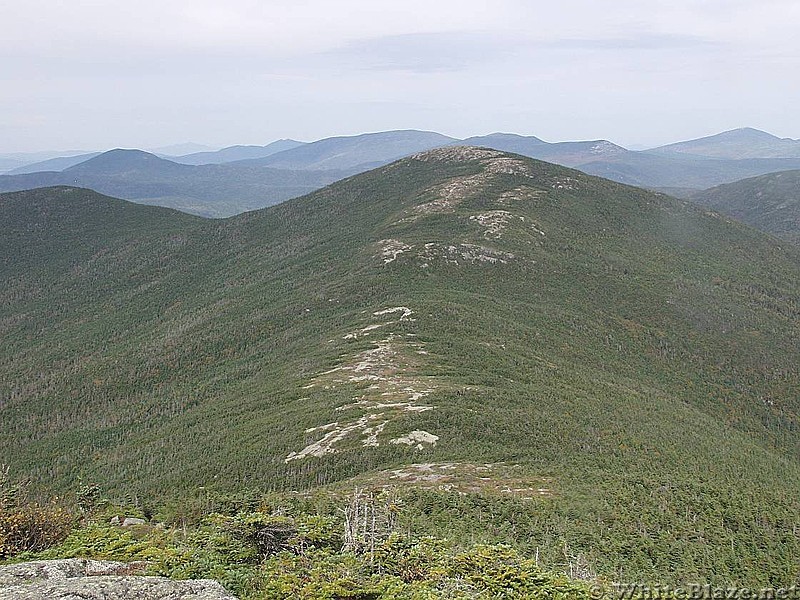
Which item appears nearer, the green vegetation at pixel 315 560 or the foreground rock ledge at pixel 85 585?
Result: the foreground rock ledge at pixel 85 585

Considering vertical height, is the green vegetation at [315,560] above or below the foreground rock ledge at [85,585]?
below

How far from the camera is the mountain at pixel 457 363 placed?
30.2m

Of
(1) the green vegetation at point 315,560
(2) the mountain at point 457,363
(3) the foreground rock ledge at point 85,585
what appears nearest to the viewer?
(3) the foreground rock ledge at point 85,585

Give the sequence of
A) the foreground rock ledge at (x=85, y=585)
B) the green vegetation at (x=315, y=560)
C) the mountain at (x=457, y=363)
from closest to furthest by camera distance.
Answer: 1. the foreground rock ledge at (x=85, y=585)
2. the green vegetation at (x=315, y=560)
3. the mountain at (x=457, y=363)

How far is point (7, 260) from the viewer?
16812cm

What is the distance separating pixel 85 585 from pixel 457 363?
4832 centimetres

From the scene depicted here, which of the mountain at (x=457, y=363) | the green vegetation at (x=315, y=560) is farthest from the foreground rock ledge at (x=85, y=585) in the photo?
the mountain at (x=457, y=363)

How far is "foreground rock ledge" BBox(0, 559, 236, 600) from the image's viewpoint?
1166cm

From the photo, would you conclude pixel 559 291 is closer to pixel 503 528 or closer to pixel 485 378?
pixel 485 378

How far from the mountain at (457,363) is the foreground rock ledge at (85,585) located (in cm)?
1115

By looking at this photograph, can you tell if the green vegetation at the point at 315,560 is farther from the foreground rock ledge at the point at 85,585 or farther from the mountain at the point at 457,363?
the mountain at the point at 457,363

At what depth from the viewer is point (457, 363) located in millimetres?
58938

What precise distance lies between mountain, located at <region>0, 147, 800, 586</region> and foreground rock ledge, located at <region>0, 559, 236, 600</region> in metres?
11.1

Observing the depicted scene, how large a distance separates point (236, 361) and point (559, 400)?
4496cm
